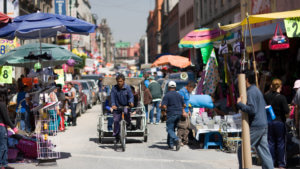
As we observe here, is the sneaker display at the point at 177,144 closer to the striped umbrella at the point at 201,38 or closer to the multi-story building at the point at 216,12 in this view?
the striped umbrella at the point at 201,38

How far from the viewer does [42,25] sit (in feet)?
35.6

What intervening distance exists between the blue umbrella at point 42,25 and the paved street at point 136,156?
2875 millimetres

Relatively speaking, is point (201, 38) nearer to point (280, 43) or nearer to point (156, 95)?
point (280, 43)

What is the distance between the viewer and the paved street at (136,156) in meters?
10.8

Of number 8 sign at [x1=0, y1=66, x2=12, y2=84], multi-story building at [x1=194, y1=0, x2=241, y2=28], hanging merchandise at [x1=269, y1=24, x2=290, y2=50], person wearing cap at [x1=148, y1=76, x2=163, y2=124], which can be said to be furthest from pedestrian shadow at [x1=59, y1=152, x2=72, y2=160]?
multi-story building at [x1=194, y1=0, x2=241, y2=28]

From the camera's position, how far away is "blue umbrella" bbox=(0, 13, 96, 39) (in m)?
10.8

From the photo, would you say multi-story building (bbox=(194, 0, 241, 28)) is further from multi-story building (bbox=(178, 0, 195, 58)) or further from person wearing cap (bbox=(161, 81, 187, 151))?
person wearing cap (bbox=(161, 81, 187, 151))

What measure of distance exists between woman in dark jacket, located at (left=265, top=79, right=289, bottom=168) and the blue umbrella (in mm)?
4240

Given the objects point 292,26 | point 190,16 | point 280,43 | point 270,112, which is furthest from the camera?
point 190,16

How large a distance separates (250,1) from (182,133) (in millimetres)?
12461

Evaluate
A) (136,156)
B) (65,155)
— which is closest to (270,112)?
(136,156)

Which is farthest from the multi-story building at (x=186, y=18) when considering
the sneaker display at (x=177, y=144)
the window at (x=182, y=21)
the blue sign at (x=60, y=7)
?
the sneaker display at (x=177, y=144)

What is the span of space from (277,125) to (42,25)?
5.27 metres

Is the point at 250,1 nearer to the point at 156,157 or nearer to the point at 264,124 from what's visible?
the point at 156,157
